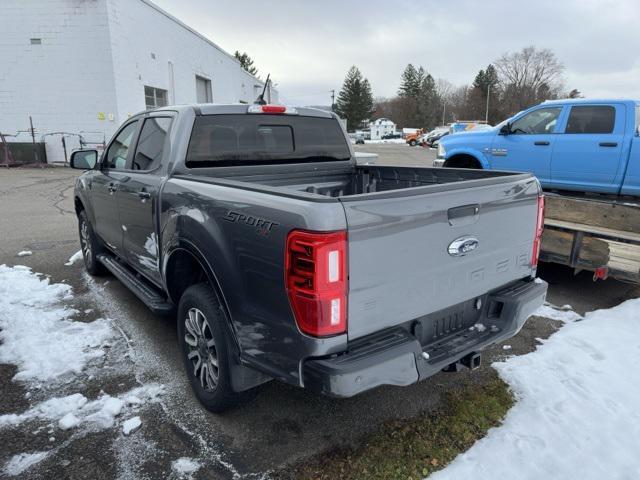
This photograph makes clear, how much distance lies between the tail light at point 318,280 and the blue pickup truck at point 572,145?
260 inches

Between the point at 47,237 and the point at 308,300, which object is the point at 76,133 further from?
the point at 308,300

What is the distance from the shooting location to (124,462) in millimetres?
2664

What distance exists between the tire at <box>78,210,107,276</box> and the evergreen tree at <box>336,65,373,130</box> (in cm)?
10166

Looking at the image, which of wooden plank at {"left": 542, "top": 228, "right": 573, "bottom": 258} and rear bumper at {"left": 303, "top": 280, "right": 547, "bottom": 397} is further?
wooden plank at {"left": 542, "top": 228, "right": 573, "bottom": 258}

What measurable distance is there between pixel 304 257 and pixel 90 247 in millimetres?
4491

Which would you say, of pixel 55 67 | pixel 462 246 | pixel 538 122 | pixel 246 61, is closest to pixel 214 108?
pixel 462 246

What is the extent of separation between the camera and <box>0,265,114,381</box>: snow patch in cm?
370

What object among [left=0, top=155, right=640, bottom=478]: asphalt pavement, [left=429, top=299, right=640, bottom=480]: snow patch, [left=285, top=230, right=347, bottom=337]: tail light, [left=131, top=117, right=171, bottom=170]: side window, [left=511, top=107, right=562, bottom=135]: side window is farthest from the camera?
[left=511, top=107, right=562, bottom=135]: side window

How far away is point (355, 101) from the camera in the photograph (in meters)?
106

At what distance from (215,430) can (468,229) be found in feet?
6.40

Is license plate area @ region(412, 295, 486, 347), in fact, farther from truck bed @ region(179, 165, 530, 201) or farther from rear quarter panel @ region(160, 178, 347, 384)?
truck bed @ region(179, 165, 530, 201)

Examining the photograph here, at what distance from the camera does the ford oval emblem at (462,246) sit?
2.55 meters

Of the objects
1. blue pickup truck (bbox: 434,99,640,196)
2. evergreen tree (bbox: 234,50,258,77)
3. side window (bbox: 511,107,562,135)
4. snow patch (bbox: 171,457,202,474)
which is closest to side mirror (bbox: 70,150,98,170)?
snow patch (bbox: 171,457,202,474)

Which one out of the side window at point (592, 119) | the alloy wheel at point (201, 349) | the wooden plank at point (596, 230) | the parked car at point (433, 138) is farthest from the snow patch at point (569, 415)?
the parked car at point (433, 138)
